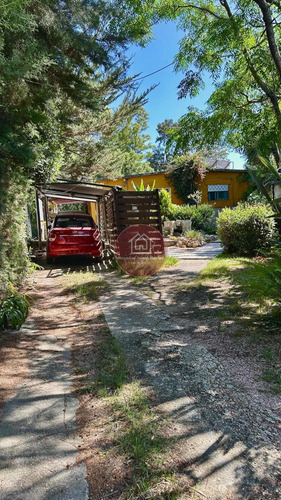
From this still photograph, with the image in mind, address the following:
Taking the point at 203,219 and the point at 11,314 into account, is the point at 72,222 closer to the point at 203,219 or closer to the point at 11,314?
the point at 11,314

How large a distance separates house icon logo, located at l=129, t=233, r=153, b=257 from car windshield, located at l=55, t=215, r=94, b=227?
6.23 feet

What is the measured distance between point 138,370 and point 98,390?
1.49ft

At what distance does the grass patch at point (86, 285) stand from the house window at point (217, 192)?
17795 millimetres

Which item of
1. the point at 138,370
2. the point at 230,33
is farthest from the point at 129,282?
the point at 230,33

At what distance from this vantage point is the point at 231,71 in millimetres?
6148

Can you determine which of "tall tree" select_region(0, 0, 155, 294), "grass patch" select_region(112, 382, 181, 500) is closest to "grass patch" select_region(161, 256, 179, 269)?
"tall tree" select_region(0, 0, 155, 294)

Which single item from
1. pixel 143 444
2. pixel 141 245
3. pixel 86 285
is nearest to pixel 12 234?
pixel 86 285

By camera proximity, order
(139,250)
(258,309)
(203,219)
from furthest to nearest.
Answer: (203,219)
(139,250)
(258,309)

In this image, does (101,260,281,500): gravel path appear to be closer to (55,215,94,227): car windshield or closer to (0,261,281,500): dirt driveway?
(0,261,281,500): dirt driveway

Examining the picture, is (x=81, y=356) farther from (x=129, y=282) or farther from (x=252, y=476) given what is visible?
(x=129, y=282)

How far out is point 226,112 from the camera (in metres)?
6.31

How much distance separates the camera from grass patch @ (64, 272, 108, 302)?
5902 mm

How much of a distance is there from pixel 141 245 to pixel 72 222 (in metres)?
2.51

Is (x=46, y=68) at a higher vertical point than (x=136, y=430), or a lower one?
higher
